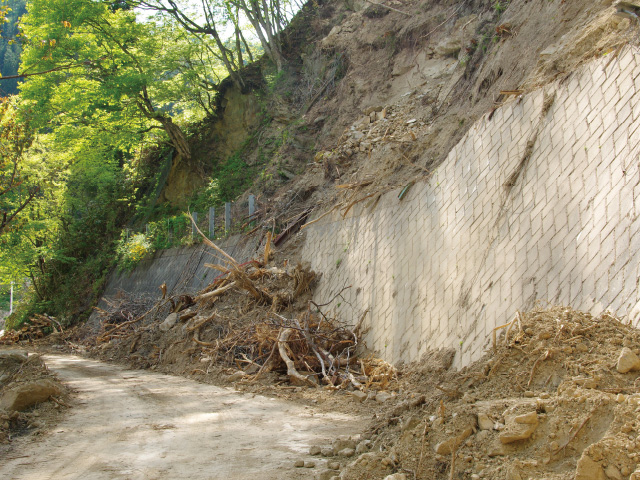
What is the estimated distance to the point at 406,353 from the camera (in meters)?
8.69

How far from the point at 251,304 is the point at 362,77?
32.3 feet

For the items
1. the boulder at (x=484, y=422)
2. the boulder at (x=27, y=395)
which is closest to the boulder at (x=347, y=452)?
the boulder at (x=484, y=422)

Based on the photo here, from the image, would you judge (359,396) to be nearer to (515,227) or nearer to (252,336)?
(515,227)

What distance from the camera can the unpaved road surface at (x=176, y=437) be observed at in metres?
4.74

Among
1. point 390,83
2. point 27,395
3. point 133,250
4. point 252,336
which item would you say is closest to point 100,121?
point 133,250

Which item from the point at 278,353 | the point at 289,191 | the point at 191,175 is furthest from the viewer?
the point at 191,175

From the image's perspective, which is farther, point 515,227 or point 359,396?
point 359,396

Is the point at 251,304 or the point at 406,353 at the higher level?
the point at 251,304

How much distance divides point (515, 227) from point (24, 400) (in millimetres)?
6927

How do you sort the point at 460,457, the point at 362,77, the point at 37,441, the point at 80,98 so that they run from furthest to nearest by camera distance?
the point at 80,98
the point at 362,77
the point at 37,441
the point at 460,457

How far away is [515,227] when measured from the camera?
292 inches

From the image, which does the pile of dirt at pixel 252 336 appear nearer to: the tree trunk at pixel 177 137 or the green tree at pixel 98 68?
the green tree at pixel 98 68

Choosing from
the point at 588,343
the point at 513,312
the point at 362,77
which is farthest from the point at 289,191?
the point at 588,343

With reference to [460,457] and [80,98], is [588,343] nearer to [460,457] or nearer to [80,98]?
[460,457]
